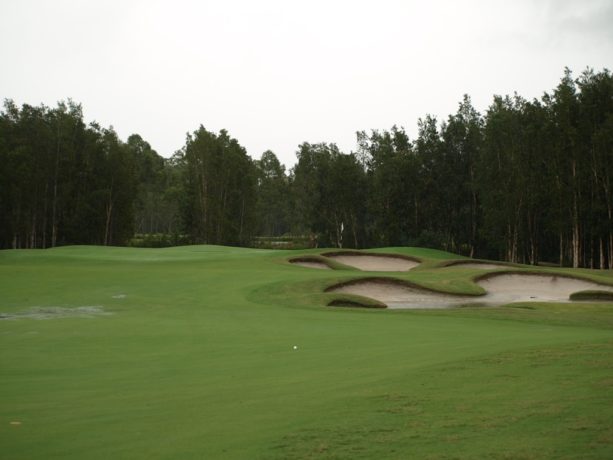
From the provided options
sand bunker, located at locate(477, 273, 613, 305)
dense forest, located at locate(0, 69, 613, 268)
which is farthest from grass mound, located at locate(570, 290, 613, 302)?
dense forest, located at locate(0, 69, 613, 268)

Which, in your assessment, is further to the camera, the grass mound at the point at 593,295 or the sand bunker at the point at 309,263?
the sand bunker at the point at 309,263

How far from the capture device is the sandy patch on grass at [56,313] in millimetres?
17656

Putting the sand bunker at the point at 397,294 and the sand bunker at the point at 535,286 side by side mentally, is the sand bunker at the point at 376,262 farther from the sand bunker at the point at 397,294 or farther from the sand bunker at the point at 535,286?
the sand bunker at the point at 397,294

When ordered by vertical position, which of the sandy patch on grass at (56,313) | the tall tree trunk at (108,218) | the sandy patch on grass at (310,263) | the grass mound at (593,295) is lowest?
the sandy patch on grass at (56,313)

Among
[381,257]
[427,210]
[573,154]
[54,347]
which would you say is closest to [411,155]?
[427,210]

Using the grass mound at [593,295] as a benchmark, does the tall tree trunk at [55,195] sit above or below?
above

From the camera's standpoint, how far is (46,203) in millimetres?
61094

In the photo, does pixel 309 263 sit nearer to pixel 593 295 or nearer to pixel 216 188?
pixel 593 295

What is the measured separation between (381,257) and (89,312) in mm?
29616

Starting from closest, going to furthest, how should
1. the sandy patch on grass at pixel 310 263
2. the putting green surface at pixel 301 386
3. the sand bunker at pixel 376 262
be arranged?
the putting green surface at pixel 301 386
the sandy patch on grass at pixel 310 263
the sand bunker at pixel 376 262

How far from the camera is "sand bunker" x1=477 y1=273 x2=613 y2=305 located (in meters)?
30.5

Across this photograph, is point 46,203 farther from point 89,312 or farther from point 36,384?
point 36,384

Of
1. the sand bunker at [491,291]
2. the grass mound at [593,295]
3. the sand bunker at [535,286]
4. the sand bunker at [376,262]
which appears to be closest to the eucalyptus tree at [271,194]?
the sand bunker at [376,262]

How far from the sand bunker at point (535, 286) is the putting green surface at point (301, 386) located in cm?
1247
